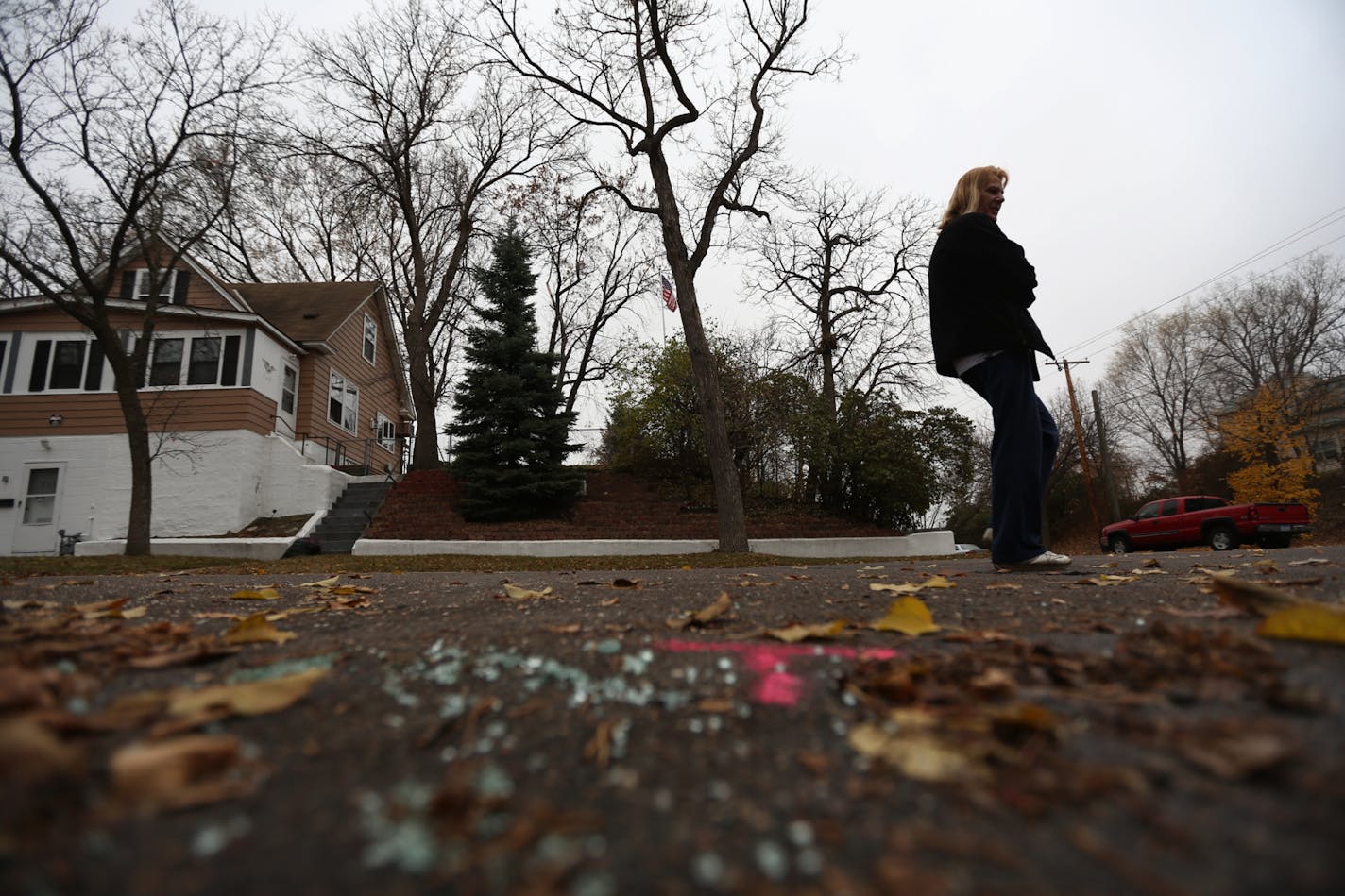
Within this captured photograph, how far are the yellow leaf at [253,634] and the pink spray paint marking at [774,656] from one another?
3.51 ft

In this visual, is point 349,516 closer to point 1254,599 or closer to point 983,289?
point 983,289

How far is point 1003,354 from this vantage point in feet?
11.9

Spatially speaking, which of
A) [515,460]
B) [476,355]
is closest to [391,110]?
[476,355]

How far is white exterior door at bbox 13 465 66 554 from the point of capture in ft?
47.7

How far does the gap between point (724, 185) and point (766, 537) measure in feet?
22.6

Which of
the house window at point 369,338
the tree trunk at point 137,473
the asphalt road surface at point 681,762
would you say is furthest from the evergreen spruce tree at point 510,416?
the asphalt road surface at point 681,762

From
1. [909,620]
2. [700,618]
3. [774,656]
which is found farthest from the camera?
[700,618]

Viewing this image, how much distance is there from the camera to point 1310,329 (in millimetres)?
29828

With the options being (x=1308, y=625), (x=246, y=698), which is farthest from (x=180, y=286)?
(x=1308, y=625)

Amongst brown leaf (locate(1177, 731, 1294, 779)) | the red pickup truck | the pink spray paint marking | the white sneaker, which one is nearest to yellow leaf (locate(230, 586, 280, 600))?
the pink spray paint marking

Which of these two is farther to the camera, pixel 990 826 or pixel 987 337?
pixel 987 337

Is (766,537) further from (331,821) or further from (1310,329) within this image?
(1310,329)

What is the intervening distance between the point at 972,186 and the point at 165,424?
617 inches

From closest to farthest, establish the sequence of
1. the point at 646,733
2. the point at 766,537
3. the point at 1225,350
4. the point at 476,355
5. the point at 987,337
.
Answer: the point at 646,733 < the point at 987,337 < the point at 766,537 < the point at 476,355 < the point at 1225,350
